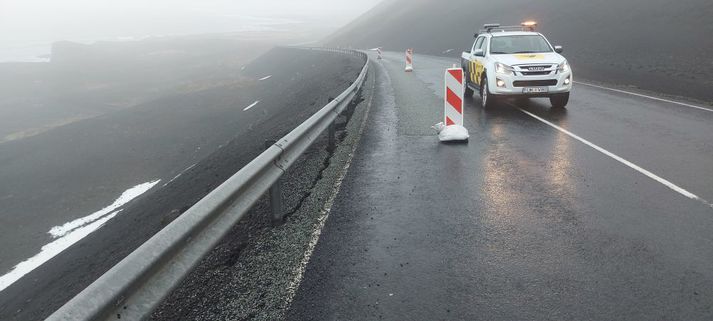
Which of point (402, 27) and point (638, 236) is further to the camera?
point (402, 27)

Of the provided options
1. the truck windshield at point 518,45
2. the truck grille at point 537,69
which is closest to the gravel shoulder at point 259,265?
the truck grille at point 537,69

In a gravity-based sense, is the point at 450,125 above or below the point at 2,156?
above

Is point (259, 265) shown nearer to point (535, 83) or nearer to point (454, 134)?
point (454, 134)

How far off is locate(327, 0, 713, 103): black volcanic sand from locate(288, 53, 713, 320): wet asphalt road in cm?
1036

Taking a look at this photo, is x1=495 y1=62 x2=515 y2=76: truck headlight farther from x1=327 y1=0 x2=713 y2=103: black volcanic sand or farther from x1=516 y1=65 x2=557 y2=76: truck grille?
x1=327 y1=0 x2=713 y2=103: black volcanic sand

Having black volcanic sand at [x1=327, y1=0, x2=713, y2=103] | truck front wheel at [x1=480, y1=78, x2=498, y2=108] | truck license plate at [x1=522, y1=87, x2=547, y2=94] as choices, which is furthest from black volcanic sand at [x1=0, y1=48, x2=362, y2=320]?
black volcanic sand at [x1=327, y1=0, x2=713, y2=103]

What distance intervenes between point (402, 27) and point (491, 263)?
265ft

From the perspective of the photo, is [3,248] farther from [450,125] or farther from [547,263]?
[547,263]

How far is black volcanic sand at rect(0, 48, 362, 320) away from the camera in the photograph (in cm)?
960

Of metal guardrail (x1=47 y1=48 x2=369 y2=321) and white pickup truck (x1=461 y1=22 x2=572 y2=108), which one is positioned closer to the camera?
metal guardrail (x1=47 y1=48 x2=369 y2=321)

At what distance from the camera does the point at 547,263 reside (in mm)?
4160

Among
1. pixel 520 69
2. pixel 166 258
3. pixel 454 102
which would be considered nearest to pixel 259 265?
pixel 166 258

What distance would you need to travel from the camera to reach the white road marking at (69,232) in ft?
44.1

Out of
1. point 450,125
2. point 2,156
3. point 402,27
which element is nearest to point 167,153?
point 2,156
